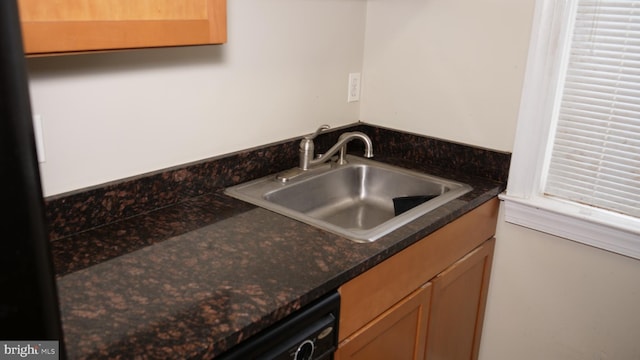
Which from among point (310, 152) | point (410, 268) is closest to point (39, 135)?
point (310, 152)

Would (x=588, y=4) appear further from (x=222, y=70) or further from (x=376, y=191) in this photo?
(x=222, y=70)

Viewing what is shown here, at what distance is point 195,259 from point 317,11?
1.00 m

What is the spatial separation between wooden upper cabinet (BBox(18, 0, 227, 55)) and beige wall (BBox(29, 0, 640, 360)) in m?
0.21

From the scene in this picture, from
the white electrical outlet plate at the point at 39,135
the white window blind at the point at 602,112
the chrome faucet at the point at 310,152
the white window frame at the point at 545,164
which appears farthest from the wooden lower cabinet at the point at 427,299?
the white electrical outlet plate at the point at 39,135

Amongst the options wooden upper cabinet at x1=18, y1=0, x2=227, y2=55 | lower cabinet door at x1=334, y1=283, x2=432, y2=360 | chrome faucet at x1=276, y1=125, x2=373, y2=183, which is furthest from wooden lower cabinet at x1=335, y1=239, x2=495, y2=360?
wooden upper cabinet at x1=18, y1=0, x2=227, y2=55

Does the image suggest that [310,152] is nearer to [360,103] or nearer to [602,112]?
[360,103]

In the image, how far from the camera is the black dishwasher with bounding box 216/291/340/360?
1014mm

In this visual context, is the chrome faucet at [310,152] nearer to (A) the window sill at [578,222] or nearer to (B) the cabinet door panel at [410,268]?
(B) the cabinet door panel at [410,268]

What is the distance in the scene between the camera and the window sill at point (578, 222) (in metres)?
1.58

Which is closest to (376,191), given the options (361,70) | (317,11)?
(361,70)

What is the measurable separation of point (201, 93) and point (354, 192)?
71 centimetres

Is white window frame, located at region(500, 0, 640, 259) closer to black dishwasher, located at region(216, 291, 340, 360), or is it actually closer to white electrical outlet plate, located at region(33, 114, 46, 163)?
black dishwasher, located at region(216, 291, 340, 360)

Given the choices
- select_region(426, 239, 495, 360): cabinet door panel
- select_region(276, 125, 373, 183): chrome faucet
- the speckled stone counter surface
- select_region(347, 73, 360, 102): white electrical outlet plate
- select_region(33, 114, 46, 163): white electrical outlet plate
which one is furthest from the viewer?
select_region(347, 73, 360, 102): white electrical outlet plate

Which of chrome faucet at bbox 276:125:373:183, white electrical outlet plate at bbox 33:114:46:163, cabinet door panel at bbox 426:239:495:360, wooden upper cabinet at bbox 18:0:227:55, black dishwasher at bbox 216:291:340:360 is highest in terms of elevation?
wooden upper cabinet at bbox 18:0:227:55
